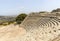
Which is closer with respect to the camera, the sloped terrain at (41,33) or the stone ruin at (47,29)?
the stone ruin at (47,29)

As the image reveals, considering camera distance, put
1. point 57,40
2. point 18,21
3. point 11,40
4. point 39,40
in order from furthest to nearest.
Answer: point 18,21 → point 11,40 → point 39,40 → point 57,40

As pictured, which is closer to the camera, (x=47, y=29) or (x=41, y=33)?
(x=41, y=33)

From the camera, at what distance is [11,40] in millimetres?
19188

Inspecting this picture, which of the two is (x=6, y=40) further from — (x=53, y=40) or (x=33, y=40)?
(x=53, y=40)

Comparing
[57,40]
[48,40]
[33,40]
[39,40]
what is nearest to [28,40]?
[33,40]

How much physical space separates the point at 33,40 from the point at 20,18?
27.7 meters

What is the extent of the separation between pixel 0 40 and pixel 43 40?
26.5 feet

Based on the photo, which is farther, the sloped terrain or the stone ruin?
the sloped terrain

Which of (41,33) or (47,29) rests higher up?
(47,29)

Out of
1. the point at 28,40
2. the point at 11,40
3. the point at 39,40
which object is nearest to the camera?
the point at 39,40

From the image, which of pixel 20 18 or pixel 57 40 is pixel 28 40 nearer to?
pixel 57 40

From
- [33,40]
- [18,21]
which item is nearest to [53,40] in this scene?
[33,40]

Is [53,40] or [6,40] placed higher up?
[53,40]

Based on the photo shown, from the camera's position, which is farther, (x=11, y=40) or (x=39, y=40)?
(x=11, y=40)
